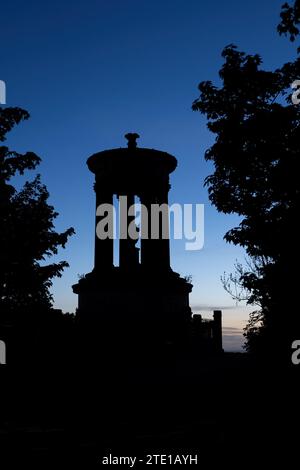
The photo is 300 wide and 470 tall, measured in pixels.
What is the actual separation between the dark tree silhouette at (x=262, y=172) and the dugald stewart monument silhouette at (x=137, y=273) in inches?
313

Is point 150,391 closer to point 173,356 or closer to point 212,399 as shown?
point 212,399

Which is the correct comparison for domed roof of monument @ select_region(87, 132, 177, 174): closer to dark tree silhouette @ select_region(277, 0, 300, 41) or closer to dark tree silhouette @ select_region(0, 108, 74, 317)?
dark tree silhouette @ select_region(0, 108, 74, 317)

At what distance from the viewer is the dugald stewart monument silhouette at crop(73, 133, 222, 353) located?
21875 mm

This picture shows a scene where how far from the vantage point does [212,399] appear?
35.3 feet

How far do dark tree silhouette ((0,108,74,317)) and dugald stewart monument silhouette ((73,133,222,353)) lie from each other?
203 cm

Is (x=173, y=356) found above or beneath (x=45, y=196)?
beneath

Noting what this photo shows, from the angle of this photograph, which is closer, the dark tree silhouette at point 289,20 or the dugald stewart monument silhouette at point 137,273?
the dark tree silhouette at point 289,20

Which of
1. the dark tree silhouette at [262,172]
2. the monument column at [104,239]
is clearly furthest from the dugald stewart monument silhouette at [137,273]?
the dark tree silhouette at [262,172]

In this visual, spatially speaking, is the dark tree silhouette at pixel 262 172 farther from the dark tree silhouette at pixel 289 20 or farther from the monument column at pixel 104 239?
the monument column at pixel 104 239

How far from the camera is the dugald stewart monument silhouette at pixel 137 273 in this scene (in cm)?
2188
